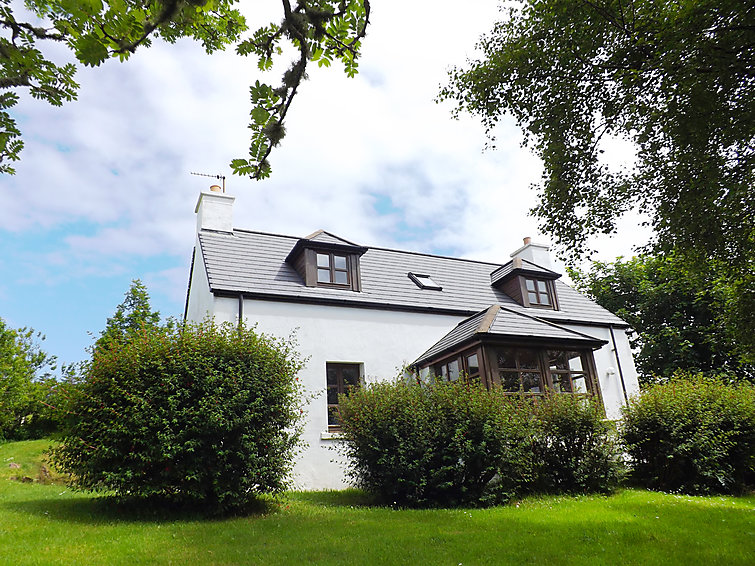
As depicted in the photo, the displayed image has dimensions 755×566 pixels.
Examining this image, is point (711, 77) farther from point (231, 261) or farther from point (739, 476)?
point (231, 261)

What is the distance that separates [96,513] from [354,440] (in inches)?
191

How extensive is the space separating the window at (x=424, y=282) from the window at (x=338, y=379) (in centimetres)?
414

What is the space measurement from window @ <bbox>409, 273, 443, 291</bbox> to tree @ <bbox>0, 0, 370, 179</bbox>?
1459cm

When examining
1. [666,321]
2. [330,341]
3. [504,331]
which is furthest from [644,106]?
[666,321]

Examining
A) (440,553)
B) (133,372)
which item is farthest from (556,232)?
(133,372)

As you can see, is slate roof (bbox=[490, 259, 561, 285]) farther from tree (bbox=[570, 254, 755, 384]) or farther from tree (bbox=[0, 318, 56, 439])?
tree (bbox=[0, 318, 56, 439])

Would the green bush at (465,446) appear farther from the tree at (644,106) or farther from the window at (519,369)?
the tree at (644,106)

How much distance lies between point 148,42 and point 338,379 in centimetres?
1243

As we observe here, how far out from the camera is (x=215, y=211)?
17359 millimetres

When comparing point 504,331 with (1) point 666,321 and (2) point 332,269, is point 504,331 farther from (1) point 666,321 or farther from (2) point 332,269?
(1) point 666,321

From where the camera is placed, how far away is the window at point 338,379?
1457 cm

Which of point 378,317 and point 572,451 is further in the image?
point 378,317

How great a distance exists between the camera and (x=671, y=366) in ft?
83.7

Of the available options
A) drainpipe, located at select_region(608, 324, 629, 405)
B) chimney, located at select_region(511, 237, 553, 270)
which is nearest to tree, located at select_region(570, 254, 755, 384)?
chimney, located at select_region(511, 237, 553, 270)
